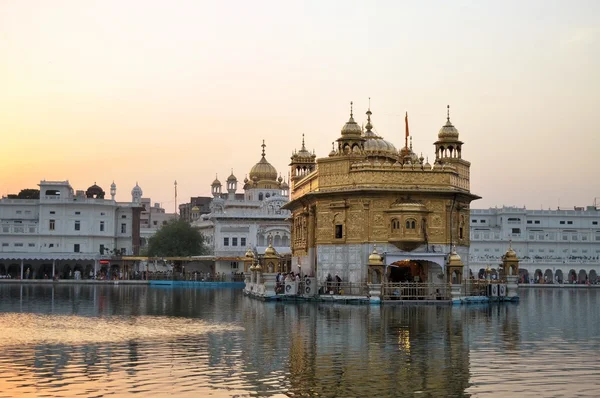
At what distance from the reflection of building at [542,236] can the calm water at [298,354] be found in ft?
203

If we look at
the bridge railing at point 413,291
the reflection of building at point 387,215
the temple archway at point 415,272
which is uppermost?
the reflection of building at point 387,215

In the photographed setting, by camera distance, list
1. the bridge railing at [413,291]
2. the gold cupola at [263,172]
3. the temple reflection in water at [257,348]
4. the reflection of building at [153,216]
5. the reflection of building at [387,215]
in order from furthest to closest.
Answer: the reflection of building at [153,216] → the gold cupola at [263,172] → the reflection of building at [387,215] → the bridge railing at [413,291] → the temple reflection in water at [257,348]

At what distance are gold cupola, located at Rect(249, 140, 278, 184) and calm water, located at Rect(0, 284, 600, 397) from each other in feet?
226

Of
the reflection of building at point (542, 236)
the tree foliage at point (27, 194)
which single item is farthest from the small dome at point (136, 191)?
the reflection of building at point (542, 236)

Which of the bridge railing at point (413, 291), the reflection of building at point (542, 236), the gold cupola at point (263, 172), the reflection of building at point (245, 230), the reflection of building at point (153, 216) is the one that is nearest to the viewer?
the bridge railing at point (413, 291)

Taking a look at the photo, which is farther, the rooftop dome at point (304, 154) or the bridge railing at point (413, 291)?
the rooftop dome at point (304, 154)

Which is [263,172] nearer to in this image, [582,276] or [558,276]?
[558,276]

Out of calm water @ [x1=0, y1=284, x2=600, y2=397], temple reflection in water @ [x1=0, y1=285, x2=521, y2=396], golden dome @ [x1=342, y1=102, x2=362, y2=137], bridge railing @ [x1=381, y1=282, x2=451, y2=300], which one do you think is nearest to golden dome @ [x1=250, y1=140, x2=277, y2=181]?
golden dome @ [x1=342, y1=102, x2=362, y2=137]

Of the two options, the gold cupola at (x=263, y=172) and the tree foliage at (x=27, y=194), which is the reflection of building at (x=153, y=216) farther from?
the gold cupola at (x=263, y=172)

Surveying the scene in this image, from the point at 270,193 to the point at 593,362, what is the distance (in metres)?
80.8

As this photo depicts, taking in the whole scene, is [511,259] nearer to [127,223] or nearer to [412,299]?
[412,299]

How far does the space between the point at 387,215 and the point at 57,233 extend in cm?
5312

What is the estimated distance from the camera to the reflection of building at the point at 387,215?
40844mm

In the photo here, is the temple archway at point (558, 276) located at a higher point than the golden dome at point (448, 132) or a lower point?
lower
